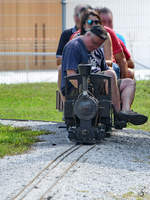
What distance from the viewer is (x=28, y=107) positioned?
42.5ft

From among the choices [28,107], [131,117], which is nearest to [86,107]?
[131,117]

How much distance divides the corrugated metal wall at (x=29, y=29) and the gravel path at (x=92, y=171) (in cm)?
1060

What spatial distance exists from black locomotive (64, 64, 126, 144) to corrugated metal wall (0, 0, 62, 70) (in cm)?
1042

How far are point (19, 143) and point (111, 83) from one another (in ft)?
4.21

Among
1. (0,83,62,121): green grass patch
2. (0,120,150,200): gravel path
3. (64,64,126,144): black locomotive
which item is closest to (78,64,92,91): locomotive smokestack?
(64,64,126,144): black locomotive

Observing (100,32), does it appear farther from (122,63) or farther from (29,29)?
(29,29)

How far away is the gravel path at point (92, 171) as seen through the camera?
5082 millimetres

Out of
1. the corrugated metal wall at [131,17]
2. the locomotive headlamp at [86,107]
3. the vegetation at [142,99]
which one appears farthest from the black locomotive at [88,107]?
the corrugated metal wall at [131,17]

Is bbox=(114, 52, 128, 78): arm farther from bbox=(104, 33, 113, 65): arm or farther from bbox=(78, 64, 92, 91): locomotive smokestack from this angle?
bbox=(78, 64, 92, 91): locomotive smokestack

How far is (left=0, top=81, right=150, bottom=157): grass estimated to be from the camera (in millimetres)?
7369

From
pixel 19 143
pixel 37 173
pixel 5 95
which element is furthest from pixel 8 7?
pixel 37 173

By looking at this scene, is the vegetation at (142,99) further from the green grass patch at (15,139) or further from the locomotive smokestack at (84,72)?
the locomotive smokestack at (84,72)

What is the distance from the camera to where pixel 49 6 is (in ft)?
59.8

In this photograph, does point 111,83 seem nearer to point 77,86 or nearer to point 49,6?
point 77,86
